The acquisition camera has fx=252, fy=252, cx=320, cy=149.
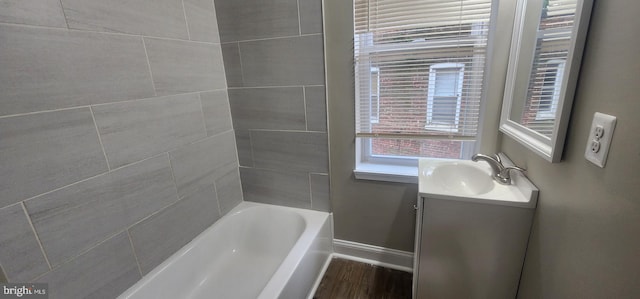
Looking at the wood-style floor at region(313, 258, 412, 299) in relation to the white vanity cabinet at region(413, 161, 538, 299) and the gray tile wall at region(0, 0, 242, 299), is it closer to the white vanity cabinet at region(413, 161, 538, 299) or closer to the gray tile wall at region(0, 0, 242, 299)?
the white vanity cabinet at region(413, 161, 538, 299)

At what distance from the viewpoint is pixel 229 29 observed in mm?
1626

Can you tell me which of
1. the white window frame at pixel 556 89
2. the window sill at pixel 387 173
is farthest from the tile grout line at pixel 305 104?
the white window frame at pixel 556 89

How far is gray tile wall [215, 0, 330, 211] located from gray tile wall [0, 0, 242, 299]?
0.21 metres

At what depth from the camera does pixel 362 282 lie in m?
1.66

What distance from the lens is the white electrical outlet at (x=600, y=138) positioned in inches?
25.2

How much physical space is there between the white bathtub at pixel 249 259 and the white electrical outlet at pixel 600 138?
121cm

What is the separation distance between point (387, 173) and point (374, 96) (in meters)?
0.49

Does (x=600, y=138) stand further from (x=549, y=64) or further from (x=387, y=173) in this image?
(x=387, y=173)

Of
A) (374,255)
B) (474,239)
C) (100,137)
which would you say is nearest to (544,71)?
(474,239)

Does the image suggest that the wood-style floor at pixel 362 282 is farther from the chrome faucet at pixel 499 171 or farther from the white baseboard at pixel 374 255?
the chrome faucet at pixel 499 171

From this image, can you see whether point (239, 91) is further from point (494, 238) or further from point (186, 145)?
point (494, 238)

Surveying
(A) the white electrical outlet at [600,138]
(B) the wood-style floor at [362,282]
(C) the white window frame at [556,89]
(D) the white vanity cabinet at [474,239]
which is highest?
(C) the white window frame at [556,89]

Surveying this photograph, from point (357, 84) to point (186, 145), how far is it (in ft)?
3.50

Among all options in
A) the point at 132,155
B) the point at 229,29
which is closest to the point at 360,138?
the point at 229,29
